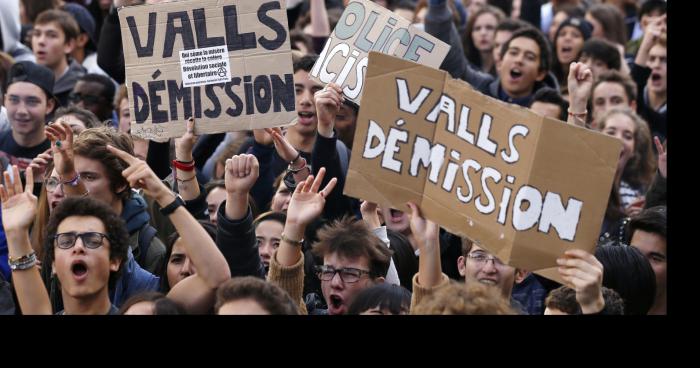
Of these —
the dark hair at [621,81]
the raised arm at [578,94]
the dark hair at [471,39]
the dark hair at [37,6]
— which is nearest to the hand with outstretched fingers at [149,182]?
the raised arm at [578,94]

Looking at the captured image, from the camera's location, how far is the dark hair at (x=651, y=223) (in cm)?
605

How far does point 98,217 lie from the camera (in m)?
5.10

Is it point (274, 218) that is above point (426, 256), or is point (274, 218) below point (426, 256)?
below

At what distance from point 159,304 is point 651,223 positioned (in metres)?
2.55

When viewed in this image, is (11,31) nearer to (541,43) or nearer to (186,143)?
(541,43)

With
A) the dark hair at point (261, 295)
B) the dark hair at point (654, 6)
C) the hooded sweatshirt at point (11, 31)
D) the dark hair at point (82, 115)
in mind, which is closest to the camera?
the dark hair at point (261, 295)

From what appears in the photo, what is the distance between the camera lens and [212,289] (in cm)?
488

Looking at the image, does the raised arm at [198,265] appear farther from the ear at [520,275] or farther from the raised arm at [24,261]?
the ear at [520,275]

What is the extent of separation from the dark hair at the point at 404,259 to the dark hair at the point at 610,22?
18.0 ft

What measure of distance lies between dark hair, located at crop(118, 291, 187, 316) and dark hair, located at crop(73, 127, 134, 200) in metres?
1.38

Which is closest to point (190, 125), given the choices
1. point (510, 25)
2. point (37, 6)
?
point (510, 25)

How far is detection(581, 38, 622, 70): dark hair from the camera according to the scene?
9841 millimetres
